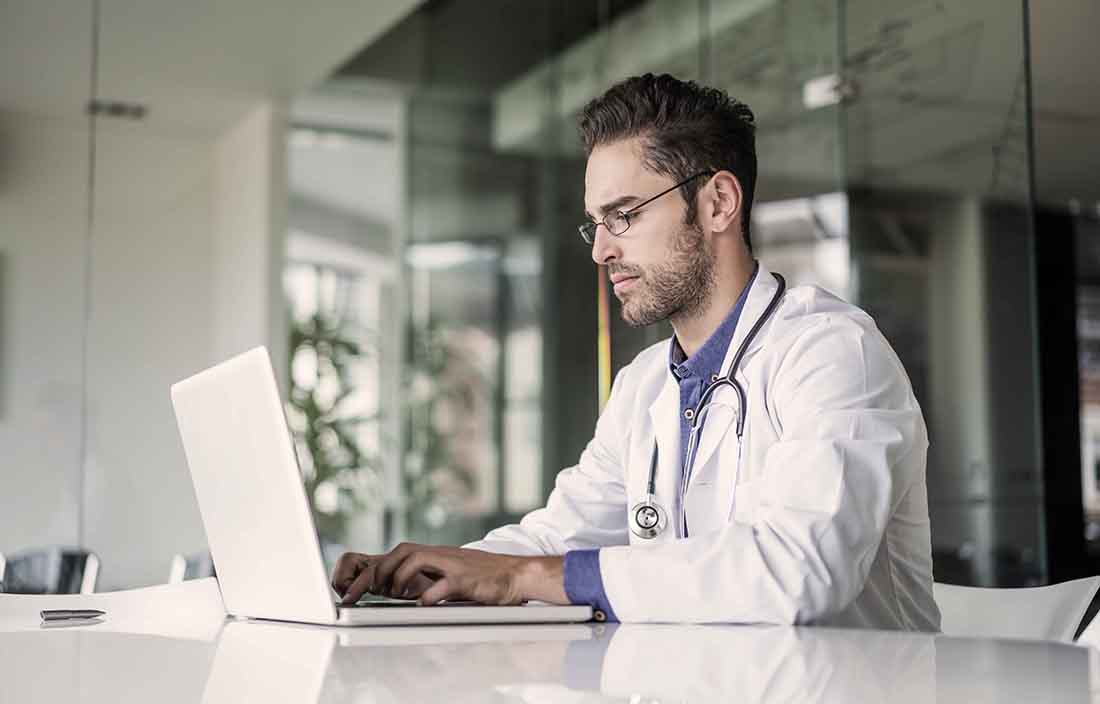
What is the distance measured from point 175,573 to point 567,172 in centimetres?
314

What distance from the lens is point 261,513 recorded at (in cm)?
155

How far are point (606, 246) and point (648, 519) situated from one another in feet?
1.72

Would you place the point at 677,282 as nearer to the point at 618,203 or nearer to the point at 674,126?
the point at 618,203

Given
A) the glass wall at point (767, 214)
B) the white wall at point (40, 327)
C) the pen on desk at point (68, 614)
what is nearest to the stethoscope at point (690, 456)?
the pen on desk at point (68, 614)

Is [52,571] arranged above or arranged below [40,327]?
below

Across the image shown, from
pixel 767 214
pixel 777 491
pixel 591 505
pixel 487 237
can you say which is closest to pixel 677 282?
pixel 591 505

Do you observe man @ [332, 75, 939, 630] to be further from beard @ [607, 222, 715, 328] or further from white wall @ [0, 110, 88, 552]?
white wall @ [0, 110, 88, 552]

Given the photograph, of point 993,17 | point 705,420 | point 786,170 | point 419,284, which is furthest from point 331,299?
point 705,420

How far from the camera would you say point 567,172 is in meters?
5.81

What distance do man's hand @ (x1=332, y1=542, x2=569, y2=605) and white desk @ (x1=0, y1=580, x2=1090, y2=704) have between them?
0.16 m

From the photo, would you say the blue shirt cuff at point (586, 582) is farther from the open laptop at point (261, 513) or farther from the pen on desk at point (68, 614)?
the pen on desk at point (68, 614)

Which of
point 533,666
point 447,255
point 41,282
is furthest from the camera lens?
point 447,255

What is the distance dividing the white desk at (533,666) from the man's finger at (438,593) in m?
0.18

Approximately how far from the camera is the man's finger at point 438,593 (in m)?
1.70
